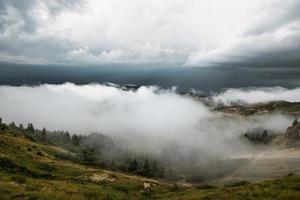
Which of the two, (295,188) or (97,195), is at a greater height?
(295,188)

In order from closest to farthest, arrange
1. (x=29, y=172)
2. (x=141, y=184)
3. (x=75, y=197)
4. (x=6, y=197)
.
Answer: (x=6, y=197) < (x=75, y=197) < (x=29, y=172) < (x=141, y=184)

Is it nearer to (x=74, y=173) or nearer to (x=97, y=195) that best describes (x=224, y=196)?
(x=97, y=195)

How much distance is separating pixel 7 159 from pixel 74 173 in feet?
109

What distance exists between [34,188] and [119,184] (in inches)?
2250

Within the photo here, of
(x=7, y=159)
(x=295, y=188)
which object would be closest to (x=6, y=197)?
(x=295, y=188)

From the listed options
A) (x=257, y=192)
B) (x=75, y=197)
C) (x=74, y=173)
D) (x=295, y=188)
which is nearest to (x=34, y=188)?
(x=75, y=197)

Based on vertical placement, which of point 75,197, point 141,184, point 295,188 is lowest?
point 141,184

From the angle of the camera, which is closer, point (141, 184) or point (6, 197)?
point (6, 197)

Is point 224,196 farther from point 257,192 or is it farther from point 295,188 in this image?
point 295,188

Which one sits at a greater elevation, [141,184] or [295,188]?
[295,188]

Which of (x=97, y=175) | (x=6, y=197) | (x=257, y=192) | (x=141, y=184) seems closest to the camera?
(x=257, y=192)

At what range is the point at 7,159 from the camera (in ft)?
400

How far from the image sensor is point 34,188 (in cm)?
7419

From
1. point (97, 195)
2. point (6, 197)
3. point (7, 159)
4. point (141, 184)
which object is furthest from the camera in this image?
point (141, 184)
